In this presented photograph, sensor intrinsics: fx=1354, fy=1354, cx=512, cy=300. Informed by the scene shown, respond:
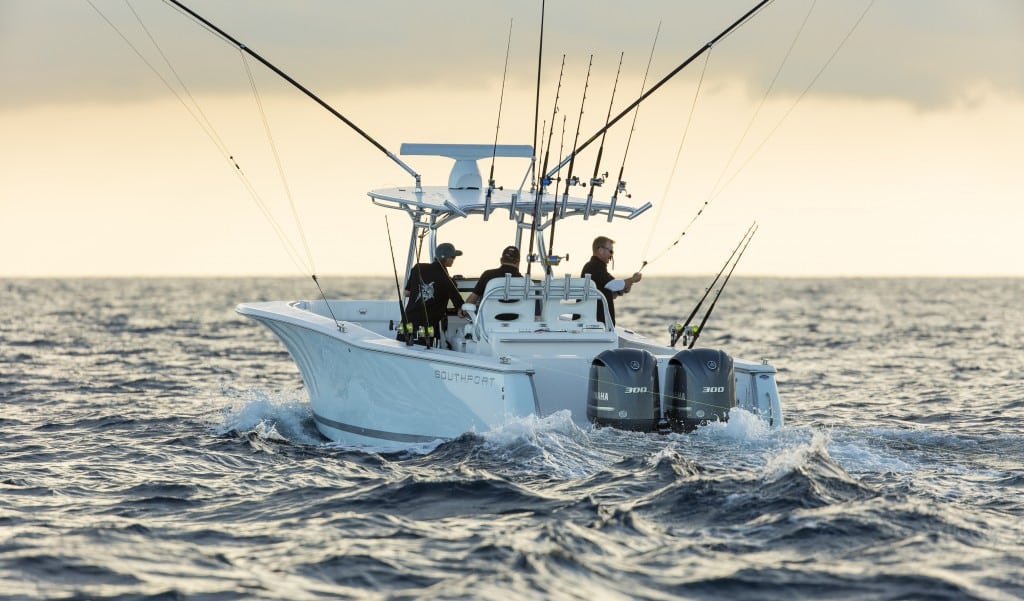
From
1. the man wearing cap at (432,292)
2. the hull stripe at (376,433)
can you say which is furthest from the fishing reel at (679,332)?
the hull stripe at (376,433)

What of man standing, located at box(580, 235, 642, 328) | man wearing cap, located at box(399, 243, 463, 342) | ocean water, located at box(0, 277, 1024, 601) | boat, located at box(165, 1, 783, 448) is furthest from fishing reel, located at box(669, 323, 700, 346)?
man wearing cap, located at box(399, 243, 463, 342)

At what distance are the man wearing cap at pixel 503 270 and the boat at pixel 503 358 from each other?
0.35 ft

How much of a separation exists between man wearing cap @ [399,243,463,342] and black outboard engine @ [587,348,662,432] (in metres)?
2.16

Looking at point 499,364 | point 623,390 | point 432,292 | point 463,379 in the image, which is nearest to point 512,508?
point 623,390

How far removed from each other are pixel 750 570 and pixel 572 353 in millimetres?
4389

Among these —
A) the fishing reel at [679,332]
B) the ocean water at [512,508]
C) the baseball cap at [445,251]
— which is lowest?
the ocean water at [512,508]

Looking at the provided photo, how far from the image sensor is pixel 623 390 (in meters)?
9.80

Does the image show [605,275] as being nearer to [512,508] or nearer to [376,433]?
[376,433]

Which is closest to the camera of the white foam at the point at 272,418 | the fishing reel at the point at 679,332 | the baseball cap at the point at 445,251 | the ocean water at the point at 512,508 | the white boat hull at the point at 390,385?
the ocean water at the point at 512,508

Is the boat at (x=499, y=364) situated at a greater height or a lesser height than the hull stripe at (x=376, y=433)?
greater

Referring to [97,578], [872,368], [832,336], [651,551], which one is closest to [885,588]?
[651,551]

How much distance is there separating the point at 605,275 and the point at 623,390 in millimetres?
2130

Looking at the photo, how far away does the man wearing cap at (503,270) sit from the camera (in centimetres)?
1138

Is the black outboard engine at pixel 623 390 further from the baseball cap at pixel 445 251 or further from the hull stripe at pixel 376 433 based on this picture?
the baseball cap at pixel 445 251
